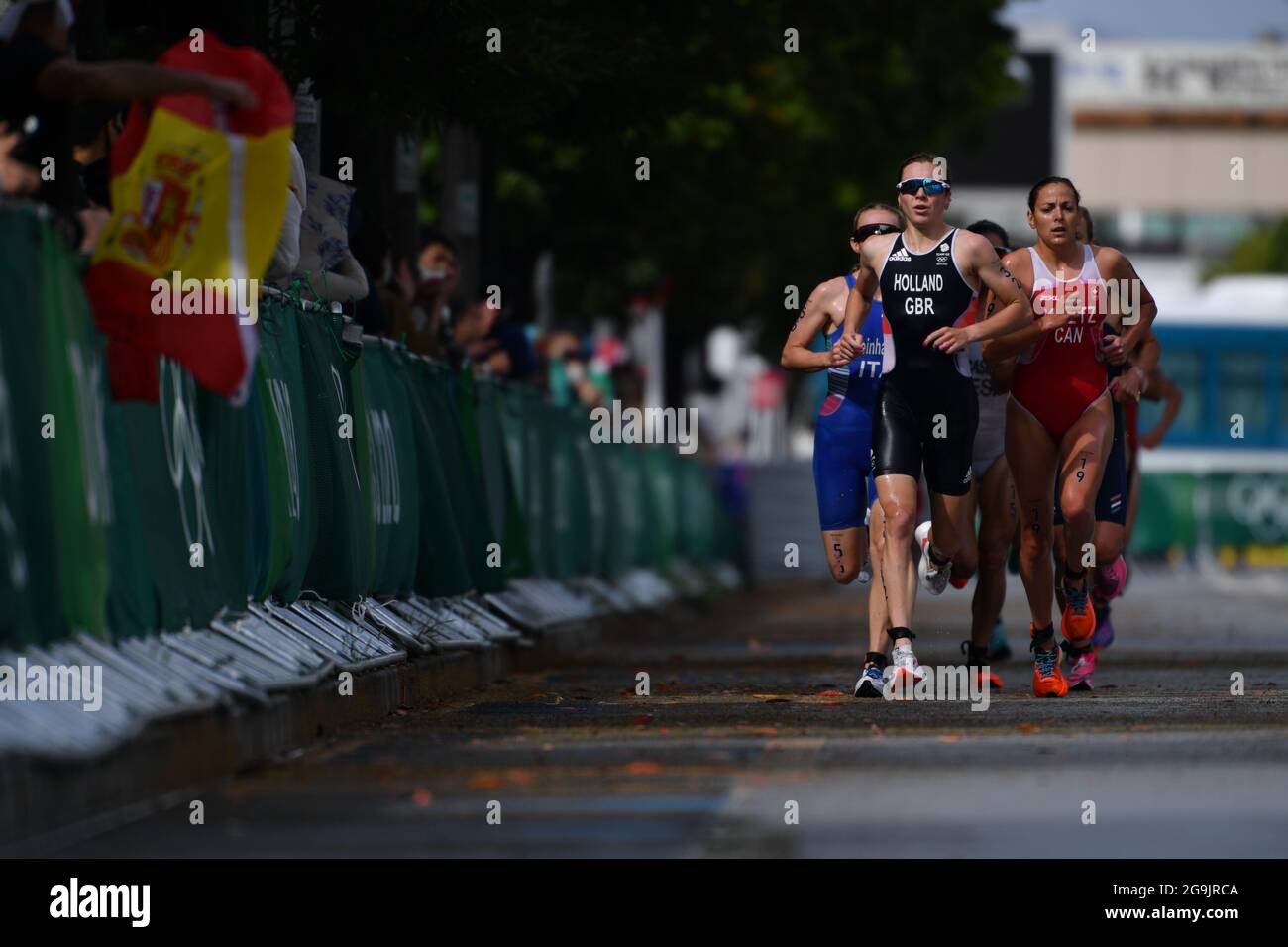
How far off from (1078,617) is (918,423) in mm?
1372

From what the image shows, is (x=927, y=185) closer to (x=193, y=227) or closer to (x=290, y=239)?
(x=290, y=239)

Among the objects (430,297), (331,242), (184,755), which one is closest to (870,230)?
(331,242)

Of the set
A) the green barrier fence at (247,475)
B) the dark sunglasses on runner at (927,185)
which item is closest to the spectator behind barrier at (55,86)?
the green barrier fence at (247,475)

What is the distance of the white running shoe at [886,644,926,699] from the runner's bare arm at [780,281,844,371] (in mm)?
1309

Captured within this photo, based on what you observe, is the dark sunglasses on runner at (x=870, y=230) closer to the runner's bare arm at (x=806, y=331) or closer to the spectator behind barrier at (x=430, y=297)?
the runner's bare arm at (x=806, y=331)

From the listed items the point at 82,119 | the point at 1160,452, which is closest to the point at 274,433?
the point at 82,119

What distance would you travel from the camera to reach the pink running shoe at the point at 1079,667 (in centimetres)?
1502

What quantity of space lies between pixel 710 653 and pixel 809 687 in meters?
5.55

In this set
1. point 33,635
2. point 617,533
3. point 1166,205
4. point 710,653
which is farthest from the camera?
point 1166,205

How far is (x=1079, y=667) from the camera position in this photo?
15.0m

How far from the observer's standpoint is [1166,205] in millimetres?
158875

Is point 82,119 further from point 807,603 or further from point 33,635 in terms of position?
point 807,603

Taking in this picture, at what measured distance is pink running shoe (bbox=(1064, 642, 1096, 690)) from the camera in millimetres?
15023

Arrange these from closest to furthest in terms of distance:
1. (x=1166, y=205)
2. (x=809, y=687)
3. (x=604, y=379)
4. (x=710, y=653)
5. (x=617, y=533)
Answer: (x=809, y=687) < (x=710, y=653) < (x=617, y=533) < (x=604, y=379) < (x=1166, y=205)
